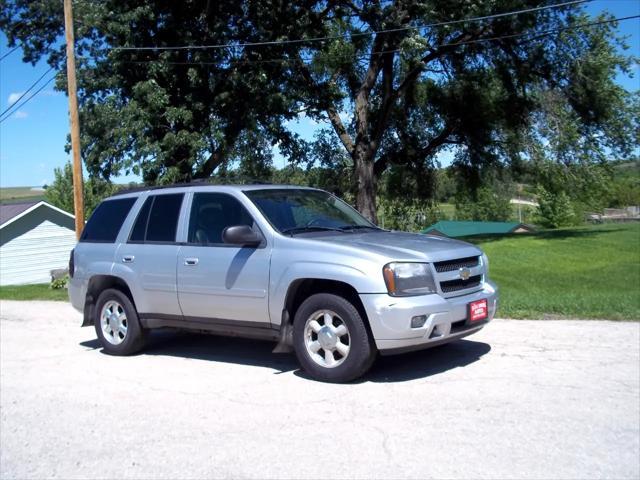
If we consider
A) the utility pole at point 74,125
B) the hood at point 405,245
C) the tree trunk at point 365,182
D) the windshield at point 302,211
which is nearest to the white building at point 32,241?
the tree trunk at point 365,182

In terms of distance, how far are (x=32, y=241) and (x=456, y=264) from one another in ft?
121

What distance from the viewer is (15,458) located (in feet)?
16.5

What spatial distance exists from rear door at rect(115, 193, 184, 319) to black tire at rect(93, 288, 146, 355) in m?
0.16

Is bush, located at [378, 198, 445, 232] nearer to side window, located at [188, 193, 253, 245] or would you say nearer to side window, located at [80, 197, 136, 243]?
side window, located at [80, 197, 136, 243]

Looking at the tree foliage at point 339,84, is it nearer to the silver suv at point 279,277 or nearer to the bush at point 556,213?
the silver suv at point 279,277

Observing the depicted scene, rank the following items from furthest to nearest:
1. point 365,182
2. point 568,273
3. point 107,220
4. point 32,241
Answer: point 32,241, point 365,182, point 568,273, point 107,220

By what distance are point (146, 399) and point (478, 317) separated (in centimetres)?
316

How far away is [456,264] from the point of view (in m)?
6.38

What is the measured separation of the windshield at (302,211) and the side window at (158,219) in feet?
3.29

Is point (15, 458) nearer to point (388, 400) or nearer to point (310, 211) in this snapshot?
point (388, 400)

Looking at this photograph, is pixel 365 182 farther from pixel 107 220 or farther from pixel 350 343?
pixel 350 343

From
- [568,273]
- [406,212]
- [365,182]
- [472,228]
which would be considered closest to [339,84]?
[365,182]

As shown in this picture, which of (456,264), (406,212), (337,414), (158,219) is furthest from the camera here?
(406,212)

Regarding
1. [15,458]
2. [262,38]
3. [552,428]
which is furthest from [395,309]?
[262,38]
